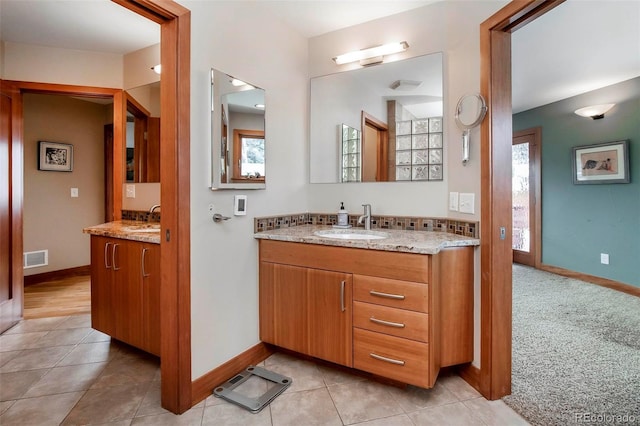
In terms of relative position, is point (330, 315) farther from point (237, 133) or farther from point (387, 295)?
point (237, 133)

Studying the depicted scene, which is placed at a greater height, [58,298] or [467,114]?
[467,114]

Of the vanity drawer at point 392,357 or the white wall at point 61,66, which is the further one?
the white wall at point 61,66

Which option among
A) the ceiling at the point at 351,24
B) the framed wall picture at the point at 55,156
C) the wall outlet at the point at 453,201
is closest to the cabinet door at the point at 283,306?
the wall outlet at the point at 453,201

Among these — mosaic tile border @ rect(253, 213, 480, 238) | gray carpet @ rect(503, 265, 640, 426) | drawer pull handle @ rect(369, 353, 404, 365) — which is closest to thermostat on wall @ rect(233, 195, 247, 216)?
mosaic tile border @ rect(253, 213, 480, 238)

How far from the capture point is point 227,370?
6.08ft

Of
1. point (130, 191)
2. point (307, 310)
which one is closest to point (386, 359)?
point (307, 310)

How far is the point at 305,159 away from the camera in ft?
8.55

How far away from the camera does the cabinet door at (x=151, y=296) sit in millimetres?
1893

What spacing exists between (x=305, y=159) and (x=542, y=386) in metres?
2.14

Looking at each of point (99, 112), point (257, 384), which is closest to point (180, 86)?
point (257, 384)

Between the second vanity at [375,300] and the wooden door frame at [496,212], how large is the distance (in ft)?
0.38

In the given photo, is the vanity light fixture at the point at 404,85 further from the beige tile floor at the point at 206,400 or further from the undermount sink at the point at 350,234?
the beige tile floor at the point at 206,400

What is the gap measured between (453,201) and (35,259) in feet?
15.1

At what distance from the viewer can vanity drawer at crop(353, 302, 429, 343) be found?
5.13ft
